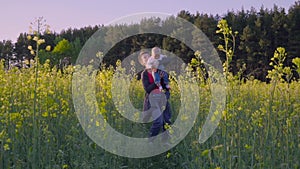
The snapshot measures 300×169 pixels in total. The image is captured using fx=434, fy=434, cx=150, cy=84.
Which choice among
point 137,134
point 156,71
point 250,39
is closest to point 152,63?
point 156,71

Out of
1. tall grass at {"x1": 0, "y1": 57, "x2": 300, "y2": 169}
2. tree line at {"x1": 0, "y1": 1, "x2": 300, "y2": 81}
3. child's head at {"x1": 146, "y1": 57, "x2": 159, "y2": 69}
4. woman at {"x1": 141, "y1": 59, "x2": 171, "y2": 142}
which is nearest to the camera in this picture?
tall grass at {"x1": 0, "y1": 57, "x2": 300, "y2": 169}

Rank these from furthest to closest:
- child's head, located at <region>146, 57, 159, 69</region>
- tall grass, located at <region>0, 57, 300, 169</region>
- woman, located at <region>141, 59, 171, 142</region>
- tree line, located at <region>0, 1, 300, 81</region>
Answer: tree line, located at <region>0, 1, 300, 81</region> < child's head, located at <region>146, 57, 159, 69</region> < woman, located at <region>141, 59, 171, 142</region> < tall grass, located at <region>0, 57, 300, 169</region>

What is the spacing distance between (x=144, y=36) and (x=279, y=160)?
26.1m

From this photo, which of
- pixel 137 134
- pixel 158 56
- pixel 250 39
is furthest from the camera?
pixel 250 39

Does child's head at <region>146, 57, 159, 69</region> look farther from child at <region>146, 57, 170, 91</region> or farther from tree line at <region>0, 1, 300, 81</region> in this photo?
tree line at <region>0, 1, 300, 81</region>

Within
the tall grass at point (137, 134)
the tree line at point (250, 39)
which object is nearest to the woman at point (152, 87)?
the tall grass at point (137, 134)

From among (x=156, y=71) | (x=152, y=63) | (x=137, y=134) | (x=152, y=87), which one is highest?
(x=152, y=63)

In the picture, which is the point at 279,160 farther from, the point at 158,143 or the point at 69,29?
the point at 69,29

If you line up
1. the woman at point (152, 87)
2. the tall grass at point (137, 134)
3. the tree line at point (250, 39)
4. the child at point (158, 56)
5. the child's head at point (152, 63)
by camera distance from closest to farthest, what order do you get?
the tall grass at point (137, 134)
the woman at point (152, 87)
the child's head at point (152, 63)
the child at point (158, 56)
the tree line at point (250, 39)

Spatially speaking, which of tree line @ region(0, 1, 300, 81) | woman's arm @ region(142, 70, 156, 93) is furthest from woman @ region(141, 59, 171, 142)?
tree line @ region(0, 1, 300, 81)

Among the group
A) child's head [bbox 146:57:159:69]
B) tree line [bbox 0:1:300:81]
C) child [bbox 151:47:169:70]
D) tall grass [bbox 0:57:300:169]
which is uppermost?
tree line [bbox 0:1:300:81]

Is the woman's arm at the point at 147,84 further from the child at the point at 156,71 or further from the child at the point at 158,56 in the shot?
the child at the point at 158,56

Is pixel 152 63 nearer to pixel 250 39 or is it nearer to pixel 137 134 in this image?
pixel 137 134

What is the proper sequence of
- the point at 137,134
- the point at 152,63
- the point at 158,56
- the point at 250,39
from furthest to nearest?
1. the point at 250,39
2. the point at 158,56
3. the point at 152,63
4. the point at 137,134
